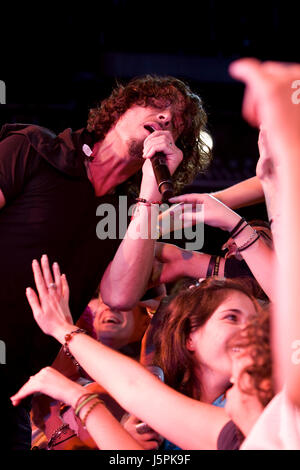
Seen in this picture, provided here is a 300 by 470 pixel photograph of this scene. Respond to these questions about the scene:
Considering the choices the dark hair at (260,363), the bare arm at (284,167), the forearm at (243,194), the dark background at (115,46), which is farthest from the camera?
the dark background at (115,46)

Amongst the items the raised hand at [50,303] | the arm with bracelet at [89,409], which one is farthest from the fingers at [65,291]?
the arm with bracelet at [89,409]

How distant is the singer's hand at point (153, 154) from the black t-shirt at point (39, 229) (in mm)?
180

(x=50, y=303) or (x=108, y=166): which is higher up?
(x=108, y=166)

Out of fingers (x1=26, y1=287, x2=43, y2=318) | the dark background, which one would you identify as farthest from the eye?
the dark background

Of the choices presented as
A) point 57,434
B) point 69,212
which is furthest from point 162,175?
point 57,434

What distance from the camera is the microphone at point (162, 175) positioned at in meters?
1.49

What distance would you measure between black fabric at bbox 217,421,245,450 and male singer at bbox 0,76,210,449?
0.65 metres

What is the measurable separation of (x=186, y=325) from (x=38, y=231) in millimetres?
524

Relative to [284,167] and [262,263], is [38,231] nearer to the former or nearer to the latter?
[262,263]

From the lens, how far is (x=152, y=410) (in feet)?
3.82

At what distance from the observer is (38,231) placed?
5.30ft

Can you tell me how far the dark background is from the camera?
3057 mm

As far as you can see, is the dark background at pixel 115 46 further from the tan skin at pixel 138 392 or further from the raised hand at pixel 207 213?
the tan skin at pixel 138 392

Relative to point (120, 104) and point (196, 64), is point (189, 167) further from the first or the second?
point (196, 64)
